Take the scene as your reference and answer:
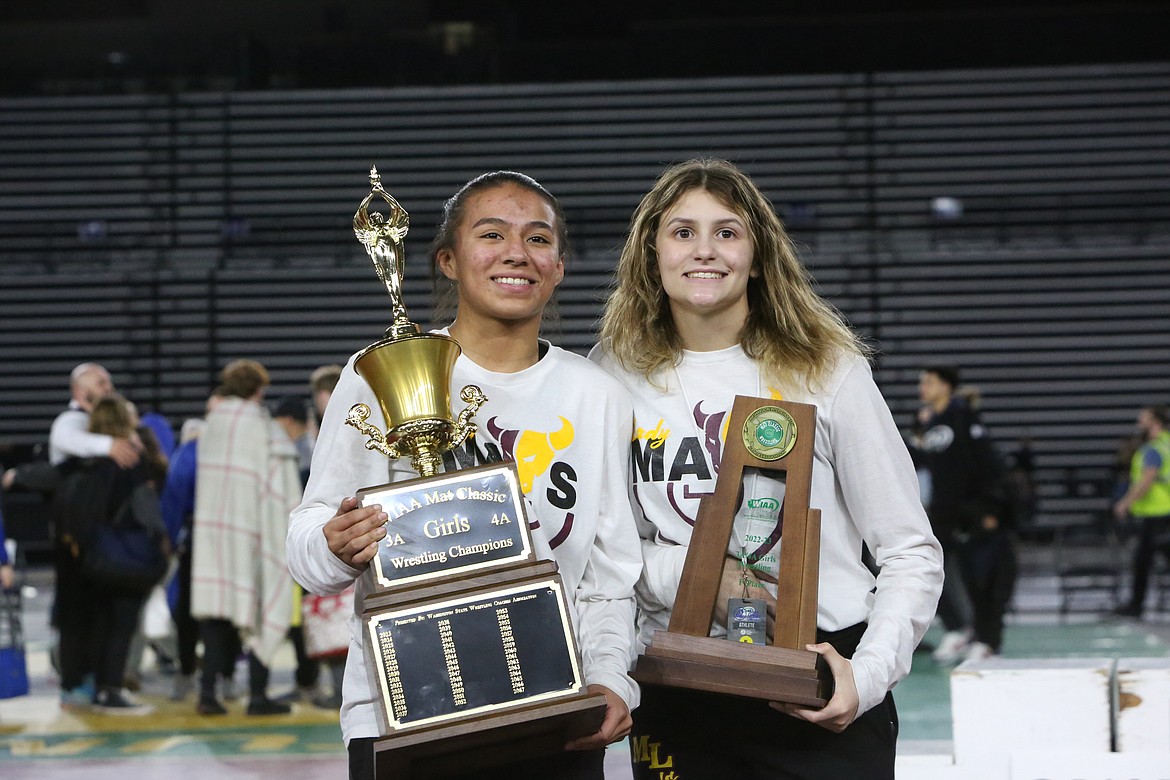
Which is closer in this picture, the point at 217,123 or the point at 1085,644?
the point at 1085,644

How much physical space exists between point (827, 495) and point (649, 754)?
0.54 metres

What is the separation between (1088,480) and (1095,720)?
12126 millimetres

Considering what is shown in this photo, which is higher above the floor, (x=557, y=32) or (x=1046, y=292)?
(x=557, y=32)

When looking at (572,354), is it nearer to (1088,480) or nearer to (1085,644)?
(1085,644)

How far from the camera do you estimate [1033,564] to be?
47.6 feet

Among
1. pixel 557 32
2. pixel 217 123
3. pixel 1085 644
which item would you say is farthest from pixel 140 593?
pixel 557 32

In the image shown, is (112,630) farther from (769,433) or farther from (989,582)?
→ (769,433)

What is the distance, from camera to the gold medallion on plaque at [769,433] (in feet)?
6.97

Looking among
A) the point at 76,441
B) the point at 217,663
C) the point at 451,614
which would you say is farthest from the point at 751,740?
the point at 76,441

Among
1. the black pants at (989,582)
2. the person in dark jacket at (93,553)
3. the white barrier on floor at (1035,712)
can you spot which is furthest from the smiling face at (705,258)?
the black pants at (989,582)

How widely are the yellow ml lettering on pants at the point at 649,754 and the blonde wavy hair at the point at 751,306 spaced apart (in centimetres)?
63

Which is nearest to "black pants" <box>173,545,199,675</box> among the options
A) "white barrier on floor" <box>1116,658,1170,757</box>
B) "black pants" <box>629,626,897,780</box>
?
"white barrier on floor" <box>1116,658,1170,757</box>

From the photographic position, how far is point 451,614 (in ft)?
6.05

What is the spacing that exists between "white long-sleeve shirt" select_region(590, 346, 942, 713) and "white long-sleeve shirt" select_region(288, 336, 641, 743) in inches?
3.4
